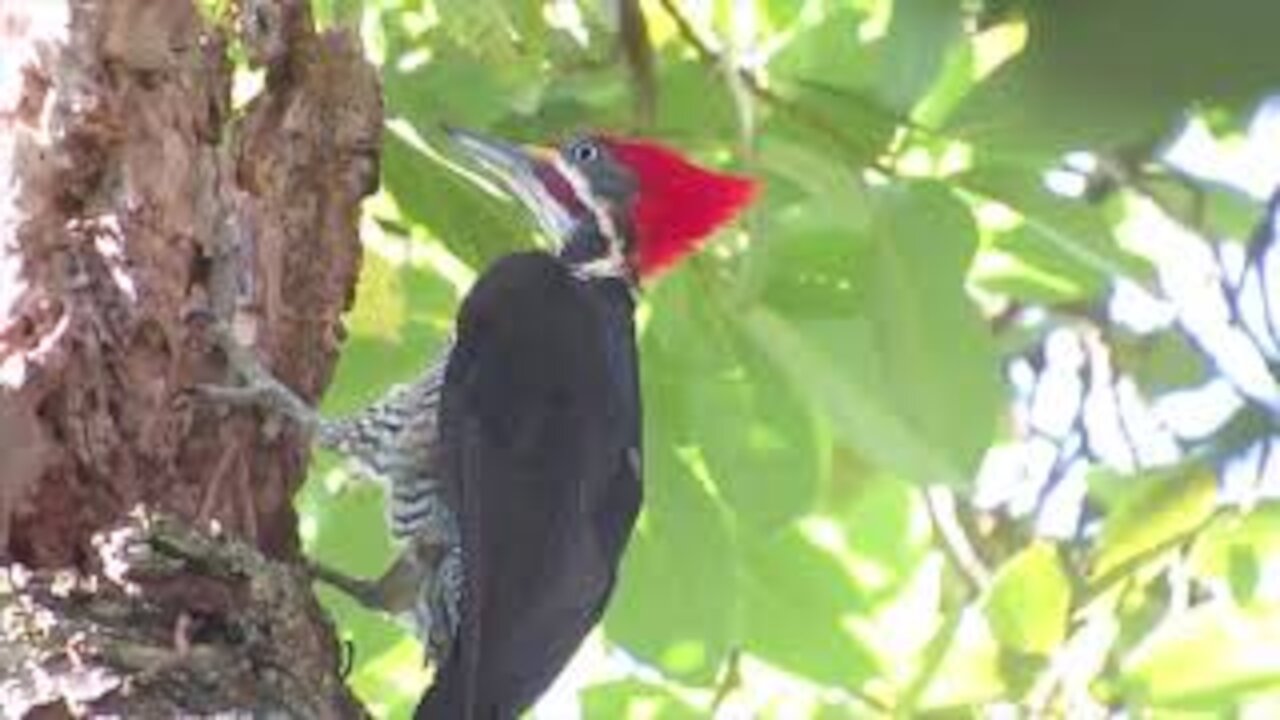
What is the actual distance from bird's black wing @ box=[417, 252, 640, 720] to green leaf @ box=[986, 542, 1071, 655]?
18.9 inches

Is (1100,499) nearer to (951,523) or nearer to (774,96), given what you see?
(951,523)

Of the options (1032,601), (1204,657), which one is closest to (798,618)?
(1032,601)

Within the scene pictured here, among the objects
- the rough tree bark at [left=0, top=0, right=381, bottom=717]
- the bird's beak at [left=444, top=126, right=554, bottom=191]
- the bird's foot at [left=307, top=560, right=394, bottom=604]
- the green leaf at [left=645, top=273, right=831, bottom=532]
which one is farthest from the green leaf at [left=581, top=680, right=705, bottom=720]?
the rough tree bark at [left=0, top=0, right=381, bottom=717]

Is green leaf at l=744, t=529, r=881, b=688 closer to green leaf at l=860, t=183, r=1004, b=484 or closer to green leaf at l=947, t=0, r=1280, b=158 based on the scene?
green leaf at l=860, t=183, r=1004, b=484

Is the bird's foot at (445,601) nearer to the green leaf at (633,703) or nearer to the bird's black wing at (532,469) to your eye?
the bird's black wing at (532,469)

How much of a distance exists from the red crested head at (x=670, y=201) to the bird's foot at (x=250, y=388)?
72 centimetres

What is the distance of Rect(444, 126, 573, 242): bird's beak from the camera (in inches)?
93.0

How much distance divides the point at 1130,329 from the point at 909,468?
5.15 ft

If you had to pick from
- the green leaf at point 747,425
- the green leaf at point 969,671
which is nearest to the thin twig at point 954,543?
the green leaf at point 969,671

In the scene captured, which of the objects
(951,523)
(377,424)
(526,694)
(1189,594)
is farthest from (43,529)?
(951,523)

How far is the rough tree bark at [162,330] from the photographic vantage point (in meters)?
1.50

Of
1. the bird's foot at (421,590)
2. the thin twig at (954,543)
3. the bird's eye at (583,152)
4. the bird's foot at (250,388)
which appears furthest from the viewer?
the thin twig at (954,543)

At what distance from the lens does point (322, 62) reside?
201 centimetres

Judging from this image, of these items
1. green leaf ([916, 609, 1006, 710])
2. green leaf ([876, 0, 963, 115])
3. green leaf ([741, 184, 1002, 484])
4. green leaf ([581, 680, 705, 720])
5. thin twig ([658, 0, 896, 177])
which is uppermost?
green leaf ([876, 0, 963, 115])
